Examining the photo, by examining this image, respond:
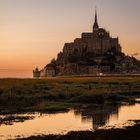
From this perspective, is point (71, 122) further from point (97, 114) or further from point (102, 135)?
point (102, 135)

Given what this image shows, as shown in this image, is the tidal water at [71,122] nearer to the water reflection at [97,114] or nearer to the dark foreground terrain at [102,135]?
the water reflection at [97,114]

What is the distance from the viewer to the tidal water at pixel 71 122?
2674 cm

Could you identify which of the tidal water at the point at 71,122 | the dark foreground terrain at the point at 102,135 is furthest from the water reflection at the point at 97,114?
the dark foreground terrain at the point at 102,135

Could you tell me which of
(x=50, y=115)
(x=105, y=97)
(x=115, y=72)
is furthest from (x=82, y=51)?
(x=50, y=115)

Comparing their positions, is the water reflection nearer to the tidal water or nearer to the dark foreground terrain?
the tidal water

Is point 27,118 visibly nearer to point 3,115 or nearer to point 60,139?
point 3,115

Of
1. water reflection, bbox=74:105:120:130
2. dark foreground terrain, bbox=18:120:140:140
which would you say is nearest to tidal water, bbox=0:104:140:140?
water reflection, bbox=74:105:120:130

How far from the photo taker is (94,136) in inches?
972

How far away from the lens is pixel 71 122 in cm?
3180

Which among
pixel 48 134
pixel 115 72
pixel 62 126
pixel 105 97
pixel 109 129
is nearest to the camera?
pixel 48 134

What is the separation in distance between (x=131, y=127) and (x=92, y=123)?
3.64 meters

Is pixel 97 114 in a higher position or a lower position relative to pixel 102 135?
higher

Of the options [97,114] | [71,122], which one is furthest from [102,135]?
[97,114]

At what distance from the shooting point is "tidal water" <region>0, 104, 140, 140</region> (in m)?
26.7
